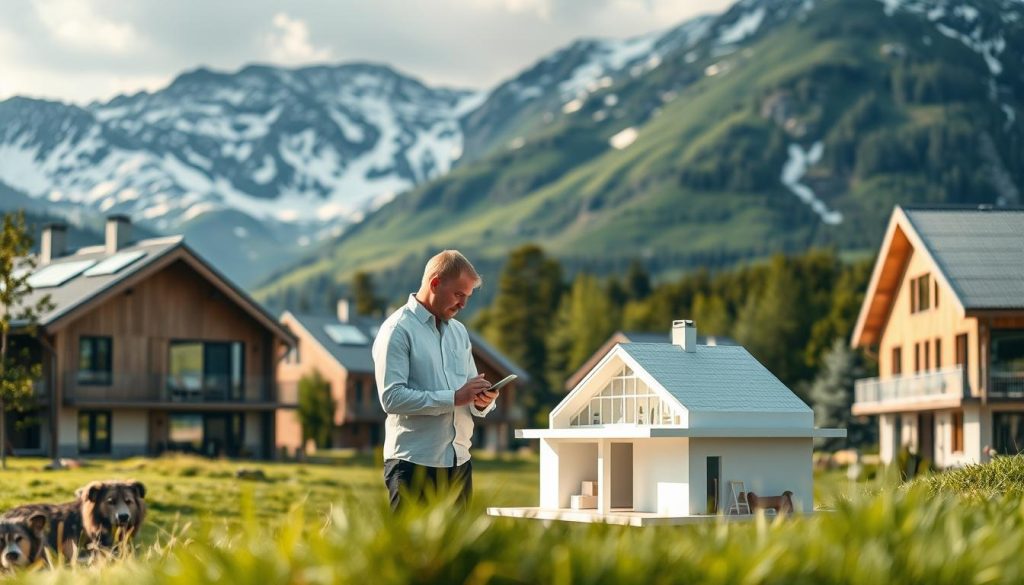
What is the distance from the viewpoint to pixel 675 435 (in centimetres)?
2369

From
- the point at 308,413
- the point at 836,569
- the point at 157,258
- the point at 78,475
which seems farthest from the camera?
the point at 308,413

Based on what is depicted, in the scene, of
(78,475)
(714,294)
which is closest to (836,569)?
(78,475)

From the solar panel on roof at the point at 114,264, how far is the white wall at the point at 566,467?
22.9 m

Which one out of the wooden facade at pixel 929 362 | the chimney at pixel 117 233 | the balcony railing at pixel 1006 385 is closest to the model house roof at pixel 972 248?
the wooden facade at pixel 929 362

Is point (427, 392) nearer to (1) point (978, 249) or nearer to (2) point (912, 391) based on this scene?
(1) point (978, 249)

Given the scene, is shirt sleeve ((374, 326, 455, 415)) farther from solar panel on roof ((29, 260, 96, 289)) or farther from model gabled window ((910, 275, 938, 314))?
solar panel on roof ((29, 260, 96, 289))

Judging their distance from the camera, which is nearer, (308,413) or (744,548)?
(744,548)

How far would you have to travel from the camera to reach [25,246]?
35.6 meters

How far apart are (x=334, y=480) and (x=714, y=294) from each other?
71.6 m

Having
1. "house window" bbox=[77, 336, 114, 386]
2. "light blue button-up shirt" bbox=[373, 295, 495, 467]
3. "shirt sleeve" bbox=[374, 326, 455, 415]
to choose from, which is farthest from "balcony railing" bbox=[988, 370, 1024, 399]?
"shirt sleeve" bbox=[374, 326, 455, 415]

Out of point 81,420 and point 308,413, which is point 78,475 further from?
point 308,413

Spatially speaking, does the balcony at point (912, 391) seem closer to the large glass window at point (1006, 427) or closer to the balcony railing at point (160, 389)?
the large glass window at point (1006, 427)

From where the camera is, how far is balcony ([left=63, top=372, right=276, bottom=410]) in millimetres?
45500

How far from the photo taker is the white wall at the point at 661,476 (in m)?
24.0
